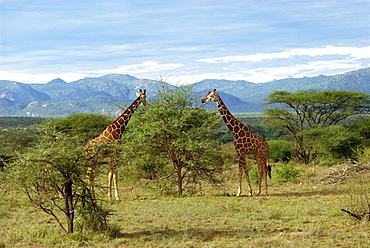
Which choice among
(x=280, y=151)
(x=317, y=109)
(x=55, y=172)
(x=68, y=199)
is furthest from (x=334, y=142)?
(x=55, y=172)

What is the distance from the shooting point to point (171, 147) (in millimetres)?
17062

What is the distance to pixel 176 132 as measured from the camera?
55.3 ft

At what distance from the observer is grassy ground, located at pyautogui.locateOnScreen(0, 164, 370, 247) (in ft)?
31.5

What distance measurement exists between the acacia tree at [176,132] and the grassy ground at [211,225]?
187 cm

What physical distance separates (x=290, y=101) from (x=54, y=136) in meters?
30.9

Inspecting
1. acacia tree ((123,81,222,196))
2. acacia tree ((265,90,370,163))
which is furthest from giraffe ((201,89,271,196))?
acacia tree ((265,90,370,163))

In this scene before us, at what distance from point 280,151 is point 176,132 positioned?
2632cm

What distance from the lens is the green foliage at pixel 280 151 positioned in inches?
1607

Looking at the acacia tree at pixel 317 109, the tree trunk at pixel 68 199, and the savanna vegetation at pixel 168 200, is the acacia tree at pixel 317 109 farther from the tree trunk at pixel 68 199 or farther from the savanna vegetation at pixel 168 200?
the tree trunk at pixel 68 199

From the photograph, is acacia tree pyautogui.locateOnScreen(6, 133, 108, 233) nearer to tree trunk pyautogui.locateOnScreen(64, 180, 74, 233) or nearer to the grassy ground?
tree trunk pyautogui.locateOnScreen(64, 180, 74, 233)

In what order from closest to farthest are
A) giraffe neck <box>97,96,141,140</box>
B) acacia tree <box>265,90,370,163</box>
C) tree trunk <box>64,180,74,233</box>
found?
tree trunk <box>64,180,74,233</box> → giraffe neck <box>97,96,141,140</box> → acacia tree <box>265,90,370,163</box>

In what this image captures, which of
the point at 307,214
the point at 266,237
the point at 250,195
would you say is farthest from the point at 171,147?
the point at 266,237

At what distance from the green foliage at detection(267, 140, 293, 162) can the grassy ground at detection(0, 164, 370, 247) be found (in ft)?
81.3

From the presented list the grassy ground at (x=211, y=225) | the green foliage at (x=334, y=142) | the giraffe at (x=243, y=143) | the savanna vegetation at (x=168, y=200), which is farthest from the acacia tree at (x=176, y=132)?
the green foliage at (x=334, y=142)
